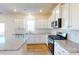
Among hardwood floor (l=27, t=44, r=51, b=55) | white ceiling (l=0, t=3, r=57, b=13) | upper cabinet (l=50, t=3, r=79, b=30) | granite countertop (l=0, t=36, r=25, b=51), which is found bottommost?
hardwood floor (l=27, t=44, r=51, b=55)

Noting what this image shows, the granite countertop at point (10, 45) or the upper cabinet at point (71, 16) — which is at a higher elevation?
the upper cabinet at point (71, 16)

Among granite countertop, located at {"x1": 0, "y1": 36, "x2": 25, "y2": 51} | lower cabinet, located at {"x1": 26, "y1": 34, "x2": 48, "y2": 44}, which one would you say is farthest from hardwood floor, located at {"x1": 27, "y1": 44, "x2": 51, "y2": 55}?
granite countertop, located at {"x1": 0, "y1": 36, "x2": 25, "y2": 51}

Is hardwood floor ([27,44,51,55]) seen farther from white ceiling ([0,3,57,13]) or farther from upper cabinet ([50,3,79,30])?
upper cabinet ([50,3,79,30])

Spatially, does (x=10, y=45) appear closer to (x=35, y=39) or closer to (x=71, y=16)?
(x=71, y=16)

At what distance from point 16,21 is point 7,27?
0.68 m

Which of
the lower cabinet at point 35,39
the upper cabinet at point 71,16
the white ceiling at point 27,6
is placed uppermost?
the white ceiling at point 27,6

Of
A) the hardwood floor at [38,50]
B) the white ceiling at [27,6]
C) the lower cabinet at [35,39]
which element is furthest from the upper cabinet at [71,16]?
the lower cabinet at [35,39]

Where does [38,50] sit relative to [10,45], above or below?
below

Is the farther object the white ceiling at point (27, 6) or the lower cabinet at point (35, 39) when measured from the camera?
the lower cabinet at point (35, 39)

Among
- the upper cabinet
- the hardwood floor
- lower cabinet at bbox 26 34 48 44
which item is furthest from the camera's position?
lower cabinet at bbox 26 34 48 44

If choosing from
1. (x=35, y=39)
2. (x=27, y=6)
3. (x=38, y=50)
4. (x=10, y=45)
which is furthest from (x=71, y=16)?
(x=35, y=39)

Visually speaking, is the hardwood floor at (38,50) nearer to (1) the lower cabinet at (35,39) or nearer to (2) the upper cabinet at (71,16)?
(1) the lower cabinet at (35,39)

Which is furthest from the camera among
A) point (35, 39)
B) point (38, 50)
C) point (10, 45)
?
point (35, 39)
